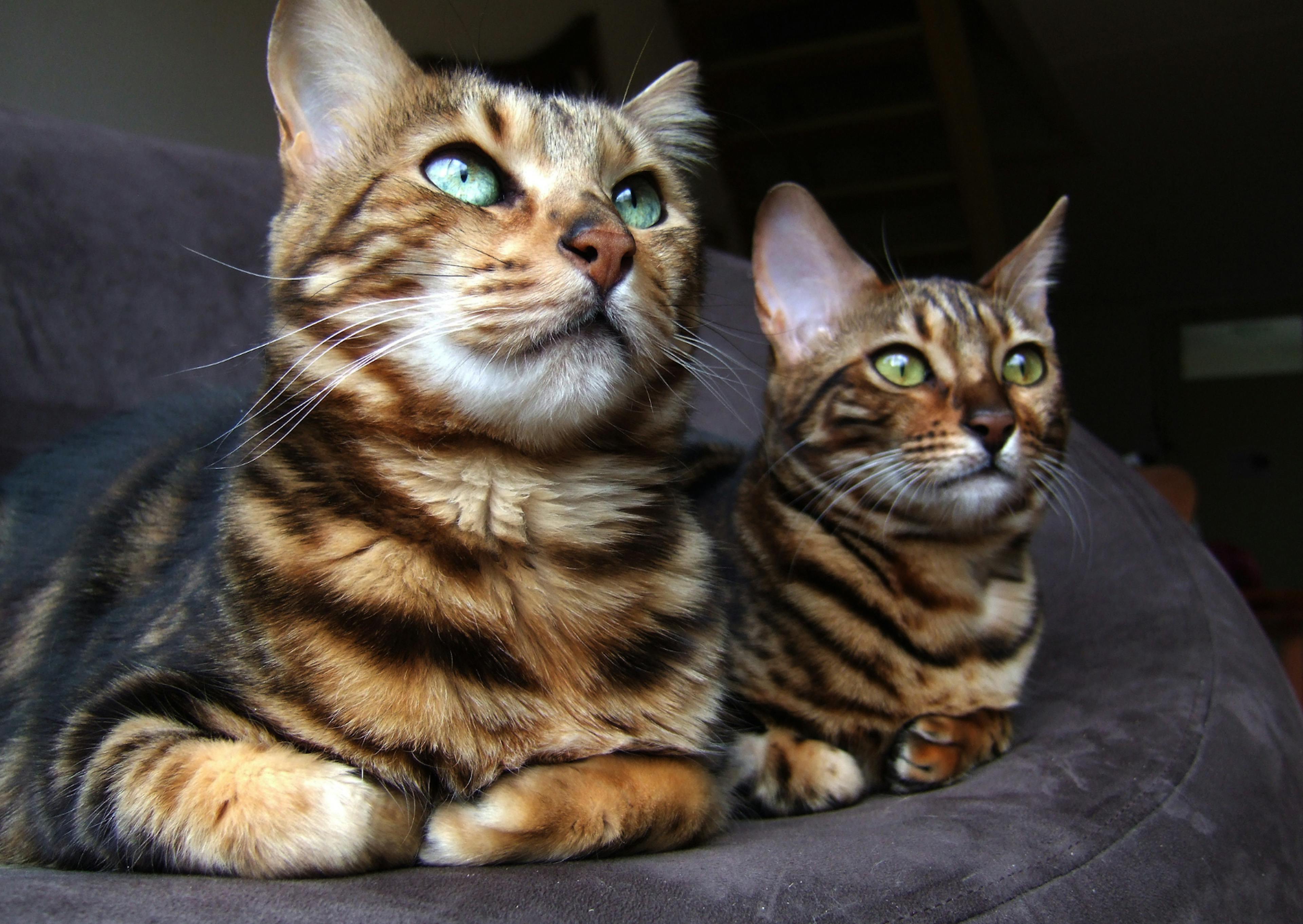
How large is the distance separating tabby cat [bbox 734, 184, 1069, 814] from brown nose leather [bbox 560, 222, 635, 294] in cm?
48

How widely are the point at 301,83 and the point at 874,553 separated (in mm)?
807

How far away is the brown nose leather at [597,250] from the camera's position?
77 centimetres

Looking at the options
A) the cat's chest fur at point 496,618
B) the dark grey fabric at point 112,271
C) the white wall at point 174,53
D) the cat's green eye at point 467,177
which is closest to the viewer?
the cat's chest fur at point 496,618

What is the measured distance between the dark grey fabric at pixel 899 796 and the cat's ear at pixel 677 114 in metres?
0.36

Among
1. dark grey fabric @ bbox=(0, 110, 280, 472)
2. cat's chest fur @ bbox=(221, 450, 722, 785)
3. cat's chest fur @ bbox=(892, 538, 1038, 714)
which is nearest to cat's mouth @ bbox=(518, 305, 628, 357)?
cat's chest fur @ bbox=(221, 450, 722, 785)

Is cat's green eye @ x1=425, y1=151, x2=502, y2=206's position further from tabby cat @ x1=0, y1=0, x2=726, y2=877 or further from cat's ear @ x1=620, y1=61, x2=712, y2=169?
cat's ear @ x1=620, y1=61, x2=712, y2=169

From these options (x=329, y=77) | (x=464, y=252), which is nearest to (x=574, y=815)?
(x=464, y=252)

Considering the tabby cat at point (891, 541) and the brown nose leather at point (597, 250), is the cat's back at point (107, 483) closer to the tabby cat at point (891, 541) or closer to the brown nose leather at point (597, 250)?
the brown nose leather at point (597, 250)

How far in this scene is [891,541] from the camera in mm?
1193

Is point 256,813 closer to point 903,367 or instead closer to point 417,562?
point 417,562

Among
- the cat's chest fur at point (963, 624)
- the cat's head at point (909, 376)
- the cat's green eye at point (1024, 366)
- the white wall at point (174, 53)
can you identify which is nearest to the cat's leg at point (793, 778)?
the cat's chest fur at point (963, 624)

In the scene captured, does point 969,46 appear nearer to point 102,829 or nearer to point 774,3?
point 774,3

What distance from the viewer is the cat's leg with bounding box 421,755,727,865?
0.70 metres

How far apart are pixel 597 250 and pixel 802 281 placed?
2.17 feet
